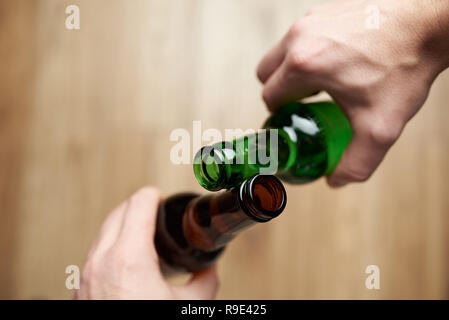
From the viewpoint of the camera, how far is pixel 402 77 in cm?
45

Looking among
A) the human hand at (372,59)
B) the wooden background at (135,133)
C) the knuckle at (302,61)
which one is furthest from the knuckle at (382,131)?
the wooden background at (135,133)

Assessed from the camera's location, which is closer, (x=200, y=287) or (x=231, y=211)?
(x=231, y=211)

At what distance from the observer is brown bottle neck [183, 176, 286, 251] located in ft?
1.04

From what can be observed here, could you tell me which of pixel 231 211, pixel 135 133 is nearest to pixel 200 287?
pixel 231 211

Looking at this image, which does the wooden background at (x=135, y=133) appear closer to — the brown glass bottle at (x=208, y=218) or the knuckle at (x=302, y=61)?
the brown glass bottle at (x=208, y=218)

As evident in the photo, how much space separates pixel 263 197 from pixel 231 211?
6 centimetres

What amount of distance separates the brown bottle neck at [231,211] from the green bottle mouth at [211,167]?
18 mm

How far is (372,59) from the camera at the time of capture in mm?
445

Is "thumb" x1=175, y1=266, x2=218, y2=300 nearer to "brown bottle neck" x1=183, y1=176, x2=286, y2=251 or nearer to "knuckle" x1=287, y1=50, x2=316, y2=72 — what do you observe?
"brown bottle neck" x1=183, y1=176, x2=286, y2=251

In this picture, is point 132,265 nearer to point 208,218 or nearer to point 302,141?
point 208,218

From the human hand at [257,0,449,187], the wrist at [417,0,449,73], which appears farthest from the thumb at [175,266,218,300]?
the wrist at [417,0,449,73]

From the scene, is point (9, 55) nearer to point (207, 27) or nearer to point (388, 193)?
point (207, 27)

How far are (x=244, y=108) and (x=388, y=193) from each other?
438 millimetres
